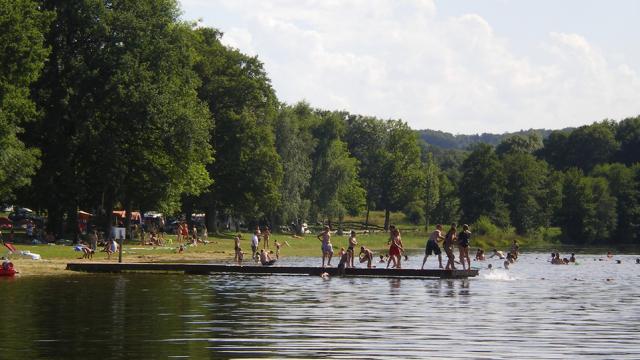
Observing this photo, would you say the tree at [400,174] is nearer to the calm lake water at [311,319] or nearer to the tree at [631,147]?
the tree at [631,147]

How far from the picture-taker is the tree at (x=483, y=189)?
156 metres

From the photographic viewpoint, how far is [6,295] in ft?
118

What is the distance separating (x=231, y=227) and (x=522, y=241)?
129 feet

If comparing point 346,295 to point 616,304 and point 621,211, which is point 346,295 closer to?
point 616,304

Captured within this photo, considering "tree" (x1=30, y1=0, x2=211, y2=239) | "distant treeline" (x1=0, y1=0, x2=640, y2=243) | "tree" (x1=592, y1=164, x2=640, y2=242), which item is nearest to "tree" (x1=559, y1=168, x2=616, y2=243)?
"distant treeline" (x1=0, y1=0, x2=640, y2=243)

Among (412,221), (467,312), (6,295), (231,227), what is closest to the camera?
(467,312)

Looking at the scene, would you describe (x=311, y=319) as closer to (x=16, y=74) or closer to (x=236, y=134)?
(x=16, y=74)

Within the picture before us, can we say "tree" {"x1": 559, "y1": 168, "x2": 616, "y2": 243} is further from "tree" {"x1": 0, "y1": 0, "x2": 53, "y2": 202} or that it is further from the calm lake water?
the calm lake water

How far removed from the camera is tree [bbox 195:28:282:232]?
3839 inches

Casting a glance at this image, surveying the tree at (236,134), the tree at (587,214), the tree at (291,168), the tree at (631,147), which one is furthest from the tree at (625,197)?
the tree at (236,134)

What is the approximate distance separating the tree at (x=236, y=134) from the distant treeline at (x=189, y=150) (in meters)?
0.13

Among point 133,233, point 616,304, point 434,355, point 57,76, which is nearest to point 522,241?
point 133,233

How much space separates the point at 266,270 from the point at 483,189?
110m

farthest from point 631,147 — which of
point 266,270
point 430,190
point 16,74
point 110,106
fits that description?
point 266,270
